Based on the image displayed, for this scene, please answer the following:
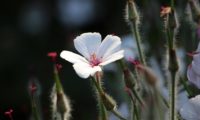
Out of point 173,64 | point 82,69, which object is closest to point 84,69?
Answer: point 82,69

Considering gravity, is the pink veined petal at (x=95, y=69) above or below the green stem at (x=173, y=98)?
above

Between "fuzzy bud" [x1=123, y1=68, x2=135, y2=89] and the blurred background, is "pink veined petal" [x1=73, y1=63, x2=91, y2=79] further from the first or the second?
the blurred background

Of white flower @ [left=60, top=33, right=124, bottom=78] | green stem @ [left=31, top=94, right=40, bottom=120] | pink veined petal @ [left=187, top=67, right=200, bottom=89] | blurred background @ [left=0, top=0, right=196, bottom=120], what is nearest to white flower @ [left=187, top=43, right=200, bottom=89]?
pink veined petal @ [left=187, top=67, right=200, bottom=89]

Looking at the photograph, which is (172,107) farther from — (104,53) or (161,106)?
(104,53)

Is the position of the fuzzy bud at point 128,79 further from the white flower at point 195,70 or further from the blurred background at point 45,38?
the blurred background at point 45,38

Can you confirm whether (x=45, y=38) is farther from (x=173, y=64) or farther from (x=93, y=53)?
(x=173, y=64)

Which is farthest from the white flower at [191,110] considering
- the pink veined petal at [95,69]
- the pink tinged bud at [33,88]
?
the pink tinged bud at [33,88]

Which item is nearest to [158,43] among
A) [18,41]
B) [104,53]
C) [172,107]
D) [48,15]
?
[104,53]
